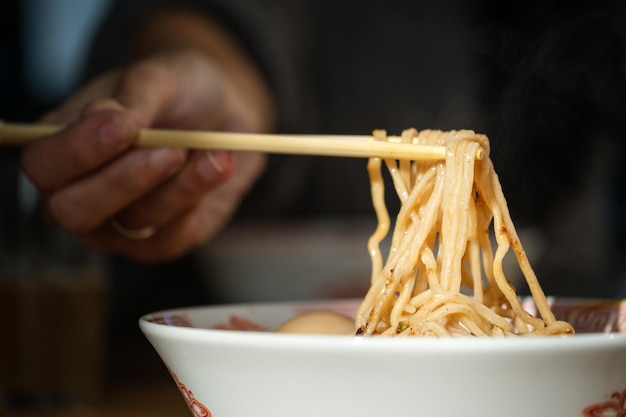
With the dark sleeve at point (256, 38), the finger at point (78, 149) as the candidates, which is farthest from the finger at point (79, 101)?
the dark sleeve at point (256, 38)

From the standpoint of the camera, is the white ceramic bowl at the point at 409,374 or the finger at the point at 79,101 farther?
the finger at the point at 79,101

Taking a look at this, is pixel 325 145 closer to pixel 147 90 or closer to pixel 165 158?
pixel 165 158

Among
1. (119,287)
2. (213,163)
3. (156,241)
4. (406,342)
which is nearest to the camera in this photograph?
(406,342)

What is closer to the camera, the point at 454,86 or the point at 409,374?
the point at 409,374

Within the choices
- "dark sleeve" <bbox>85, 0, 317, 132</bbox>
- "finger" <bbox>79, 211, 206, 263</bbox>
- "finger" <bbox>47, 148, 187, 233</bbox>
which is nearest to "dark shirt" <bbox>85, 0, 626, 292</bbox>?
"dark sleeve" <bbox>85, 0, 317, 132</bbox>

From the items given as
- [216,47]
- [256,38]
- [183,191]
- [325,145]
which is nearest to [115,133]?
[183,191]

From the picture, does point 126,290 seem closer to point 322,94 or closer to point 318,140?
point 322,94

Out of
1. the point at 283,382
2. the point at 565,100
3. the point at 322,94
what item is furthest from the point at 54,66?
the point at 283,382

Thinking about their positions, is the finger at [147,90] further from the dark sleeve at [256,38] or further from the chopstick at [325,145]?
the dark sleeve at [256,38]
